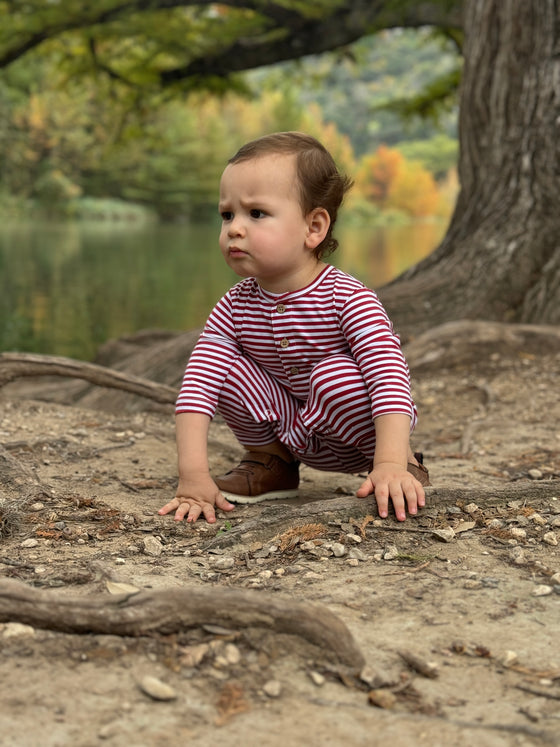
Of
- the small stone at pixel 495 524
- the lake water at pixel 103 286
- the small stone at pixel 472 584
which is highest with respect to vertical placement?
the small stone at pixel 495 524

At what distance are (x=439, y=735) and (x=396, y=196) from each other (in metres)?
70.8

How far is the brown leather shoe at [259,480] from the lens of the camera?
2.82 m

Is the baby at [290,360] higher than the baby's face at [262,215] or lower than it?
lower

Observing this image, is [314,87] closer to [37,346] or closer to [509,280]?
[37,346]

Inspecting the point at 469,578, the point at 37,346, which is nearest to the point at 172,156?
the point at 37,346

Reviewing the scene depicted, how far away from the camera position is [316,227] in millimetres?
2658

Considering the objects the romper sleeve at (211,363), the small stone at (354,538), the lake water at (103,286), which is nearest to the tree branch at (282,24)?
the lake water at (103,286)

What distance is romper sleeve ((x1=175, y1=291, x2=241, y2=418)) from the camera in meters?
2.73

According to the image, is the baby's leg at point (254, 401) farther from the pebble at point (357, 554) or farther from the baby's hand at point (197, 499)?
the pebble at point (357, 554)

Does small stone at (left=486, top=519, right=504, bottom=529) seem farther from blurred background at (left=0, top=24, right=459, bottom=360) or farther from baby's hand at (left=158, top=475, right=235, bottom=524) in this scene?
blurred background at (left=0, top=24, right=459, bottom=360)

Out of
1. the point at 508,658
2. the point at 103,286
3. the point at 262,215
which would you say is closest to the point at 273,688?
the point at 508,658

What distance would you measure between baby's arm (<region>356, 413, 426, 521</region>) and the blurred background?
111cm

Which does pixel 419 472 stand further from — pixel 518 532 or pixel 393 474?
pixel 518 532

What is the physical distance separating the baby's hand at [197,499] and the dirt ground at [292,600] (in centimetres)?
7
